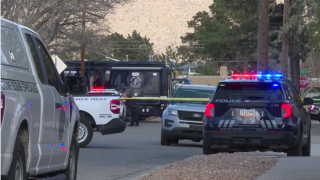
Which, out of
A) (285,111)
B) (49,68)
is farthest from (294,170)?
(49,68)

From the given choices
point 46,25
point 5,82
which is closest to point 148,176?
point 5,82

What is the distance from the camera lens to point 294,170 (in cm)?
1042

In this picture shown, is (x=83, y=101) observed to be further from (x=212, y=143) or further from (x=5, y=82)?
(x=5, y=82)

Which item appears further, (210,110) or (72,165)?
(210,110)

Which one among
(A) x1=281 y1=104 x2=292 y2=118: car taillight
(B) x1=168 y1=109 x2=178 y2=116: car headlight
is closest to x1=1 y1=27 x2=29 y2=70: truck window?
(A) x1=281 y1=104 x2=292 y2=118: car taillight

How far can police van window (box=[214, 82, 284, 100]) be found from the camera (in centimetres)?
1274

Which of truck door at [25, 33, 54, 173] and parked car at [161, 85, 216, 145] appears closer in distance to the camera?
truck door at [25, 33, 54, 173]

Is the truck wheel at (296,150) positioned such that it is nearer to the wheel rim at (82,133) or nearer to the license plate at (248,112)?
the license plate at (248,112)

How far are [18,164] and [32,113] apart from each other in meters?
0.59

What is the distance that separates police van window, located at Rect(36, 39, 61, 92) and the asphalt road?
2.80 meters

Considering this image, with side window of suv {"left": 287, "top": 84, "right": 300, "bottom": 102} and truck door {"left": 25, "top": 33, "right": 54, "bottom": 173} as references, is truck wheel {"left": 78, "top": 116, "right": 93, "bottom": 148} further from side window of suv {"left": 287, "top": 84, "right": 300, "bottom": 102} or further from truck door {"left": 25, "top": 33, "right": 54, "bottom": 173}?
truck door {"left": 25, "top": 33, "right": 54, "bottom": 173}

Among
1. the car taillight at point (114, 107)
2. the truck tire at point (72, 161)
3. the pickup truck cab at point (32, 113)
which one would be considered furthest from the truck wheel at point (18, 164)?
the car taillight at point (114, 107)

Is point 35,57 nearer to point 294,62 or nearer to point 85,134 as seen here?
point 85,134

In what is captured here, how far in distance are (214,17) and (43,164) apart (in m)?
61.6
